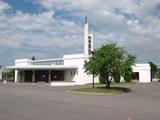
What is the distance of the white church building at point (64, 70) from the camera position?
6450cm

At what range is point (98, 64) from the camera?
41.7 metres

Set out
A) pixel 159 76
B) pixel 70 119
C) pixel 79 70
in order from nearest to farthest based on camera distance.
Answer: pixel 70 119
pixel 79 70
pixel 159 76

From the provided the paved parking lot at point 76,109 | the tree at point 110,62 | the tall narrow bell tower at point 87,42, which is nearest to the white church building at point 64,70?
the tall narrow bell tower at point 87,42

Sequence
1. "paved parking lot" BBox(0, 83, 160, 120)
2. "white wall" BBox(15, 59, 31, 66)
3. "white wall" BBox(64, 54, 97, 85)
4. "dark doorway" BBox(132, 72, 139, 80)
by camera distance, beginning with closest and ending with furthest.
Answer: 1. "paved parking lot" BBox(0, 83, 160, 120)
2. "white wall" BBox(64, 54, 97, 85)
3. "dark doorway" BBox(132, 72, 139, 80)
4. "white wall" BBox(15, 59, 31, 66)

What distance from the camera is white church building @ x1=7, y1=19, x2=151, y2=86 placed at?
64.5 m

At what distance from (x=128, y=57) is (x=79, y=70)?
23389 millimetres

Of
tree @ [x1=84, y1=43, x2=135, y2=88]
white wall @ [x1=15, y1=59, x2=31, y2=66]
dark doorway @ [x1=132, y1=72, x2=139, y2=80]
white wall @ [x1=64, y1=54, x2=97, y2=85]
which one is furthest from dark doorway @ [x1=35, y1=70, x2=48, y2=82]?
tree @ [x1=84, y1=43, x2=135, y2=88]

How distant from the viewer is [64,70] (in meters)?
70.6

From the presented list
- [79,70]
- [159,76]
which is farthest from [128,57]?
[159,76]

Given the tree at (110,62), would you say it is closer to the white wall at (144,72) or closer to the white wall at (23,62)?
the white wall at (144,72)

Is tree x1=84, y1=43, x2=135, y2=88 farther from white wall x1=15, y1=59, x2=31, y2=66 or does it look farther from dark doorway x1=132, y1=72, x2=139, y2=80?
white wall x1=15, y1=59, x2=31, y2=66

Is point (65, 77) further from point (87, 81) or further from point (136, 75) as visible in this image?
point (136, 75)

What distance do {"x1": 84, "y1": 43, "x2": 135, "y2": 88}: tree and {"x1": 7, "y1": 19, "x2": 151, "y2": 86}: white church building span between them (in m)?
17.3

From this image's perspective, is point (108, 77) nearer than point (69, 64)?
Yes
